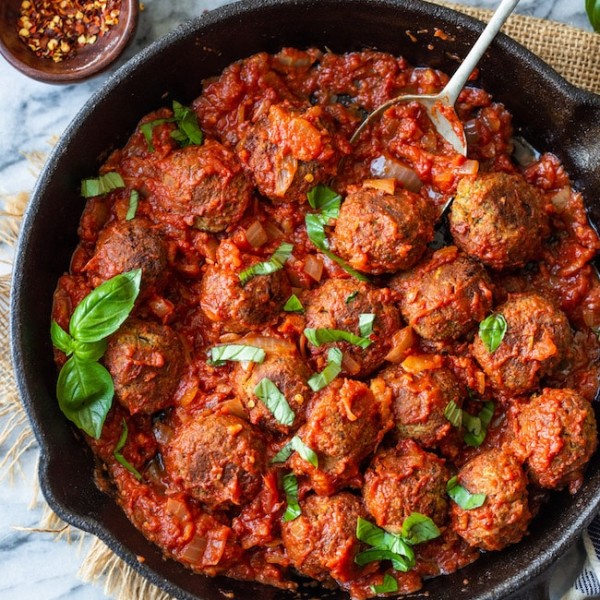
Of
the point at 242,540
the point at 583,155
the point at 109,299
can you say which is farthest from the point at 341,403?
the point at 583,155

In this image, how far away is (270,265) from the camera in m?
4.09

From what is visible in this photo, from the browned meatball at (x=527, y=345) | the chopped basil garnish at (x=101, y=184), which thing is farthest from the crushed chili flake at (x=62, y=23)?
the browned meatball at (x=527, y=345)

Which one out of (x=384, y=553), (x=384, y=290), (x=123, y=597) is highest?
(x=384, y=290)

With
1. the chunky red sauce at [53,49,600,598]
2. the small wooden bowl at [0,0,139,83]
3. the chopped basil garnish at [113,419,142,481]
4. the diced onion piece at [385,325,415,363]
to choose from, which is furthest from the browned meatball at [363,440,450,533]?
the small wooden bowl at [0,0,139,83]

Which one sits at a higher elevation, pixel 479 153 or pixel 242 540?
pixel 479 153

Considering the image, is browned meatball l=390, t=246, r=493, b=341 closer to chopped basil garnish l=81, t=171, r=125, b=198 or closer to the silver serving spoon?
the silver serving spoon

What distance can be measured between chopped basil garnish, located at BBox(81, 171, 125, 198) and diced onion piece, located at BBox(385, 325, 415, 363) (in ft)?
5.18

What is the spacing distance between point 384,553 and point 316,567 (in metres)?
0.33

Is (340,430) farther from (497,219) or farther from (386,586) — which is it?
(497,219)

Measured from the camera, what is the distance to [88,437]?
13.9 ft

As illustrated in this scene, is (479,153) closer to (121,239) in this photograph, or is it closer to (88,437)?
(121,239)

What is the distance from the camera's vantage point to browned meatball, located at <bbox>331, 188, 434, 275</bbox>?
3957 millimetres

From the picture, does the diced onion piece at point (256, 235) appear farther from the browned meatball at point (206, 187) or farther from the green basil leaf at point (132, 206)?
the green basil leaf at point (132, 206)

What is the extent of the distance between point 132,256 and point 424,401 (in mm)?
1526
